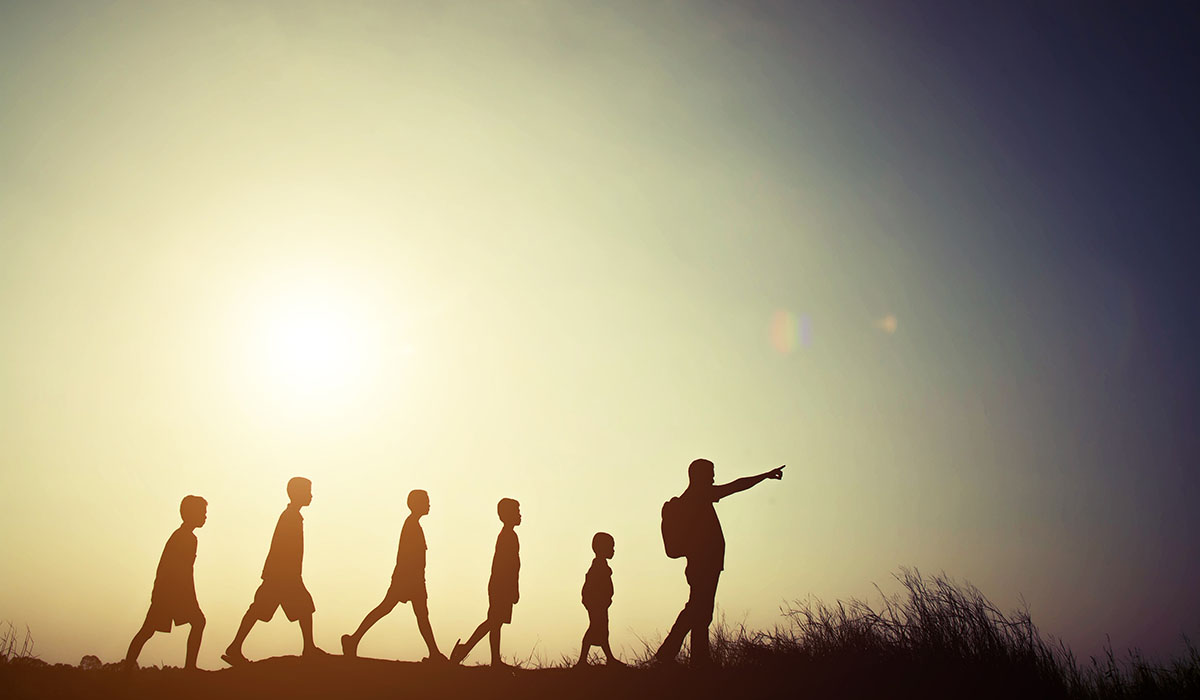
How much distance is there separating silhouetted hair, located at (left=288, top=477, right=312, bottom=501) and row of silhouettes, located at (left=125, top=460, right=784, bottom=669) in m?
0.01

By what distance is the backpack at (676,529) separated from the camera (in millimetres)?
9047

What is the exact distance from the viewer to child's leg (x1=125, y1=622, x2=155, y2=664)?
26.6 feet

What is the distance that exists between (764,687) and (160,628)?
21.2 ft

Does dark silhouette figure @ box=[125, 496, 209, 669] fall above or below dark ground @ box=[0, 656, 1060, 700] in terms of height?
above

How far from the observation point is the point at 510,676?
8.77 meters

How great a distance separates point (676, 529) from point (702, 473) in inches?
28.4

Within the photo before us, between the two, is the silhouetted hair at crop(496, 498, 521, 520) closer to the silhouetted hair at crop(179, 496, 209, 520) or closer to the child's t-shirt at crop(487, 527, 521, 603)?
the child's t-shirt at crop(487, 527, 521, 603)

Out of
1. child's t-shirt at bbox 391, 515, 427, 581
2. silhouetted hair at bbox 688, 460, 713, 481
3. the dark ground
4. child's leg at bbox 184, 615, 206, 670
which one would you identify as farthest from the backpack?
child's leg at bbox 184, 615, 206, 670

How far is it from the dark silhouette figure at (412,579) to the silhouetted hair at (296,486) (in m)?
1.27

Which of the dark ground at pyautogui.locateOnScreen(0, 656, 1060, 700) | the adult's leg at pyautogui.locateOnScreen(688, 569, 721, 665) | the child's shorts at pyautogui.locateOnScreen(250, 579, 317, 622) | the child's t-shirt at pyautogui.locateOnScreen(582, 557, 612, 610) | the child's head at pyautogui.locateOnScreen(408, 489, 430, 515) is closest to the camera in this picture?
the dark ground at pyautogui.locateOnScreen(0, 656, 1060, 700)

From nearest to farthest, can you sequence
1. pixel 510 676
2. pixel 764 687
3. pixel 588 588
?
pixel 764 687, pixel 510 676, pixel 588 588

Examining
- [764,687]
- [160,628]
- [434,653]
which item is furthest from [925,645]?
[160,628]

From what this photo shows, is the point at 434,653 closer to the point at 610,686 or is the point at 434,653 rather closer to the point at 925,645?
the point at 610,686

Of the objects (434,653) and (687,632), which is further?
(434,653)
